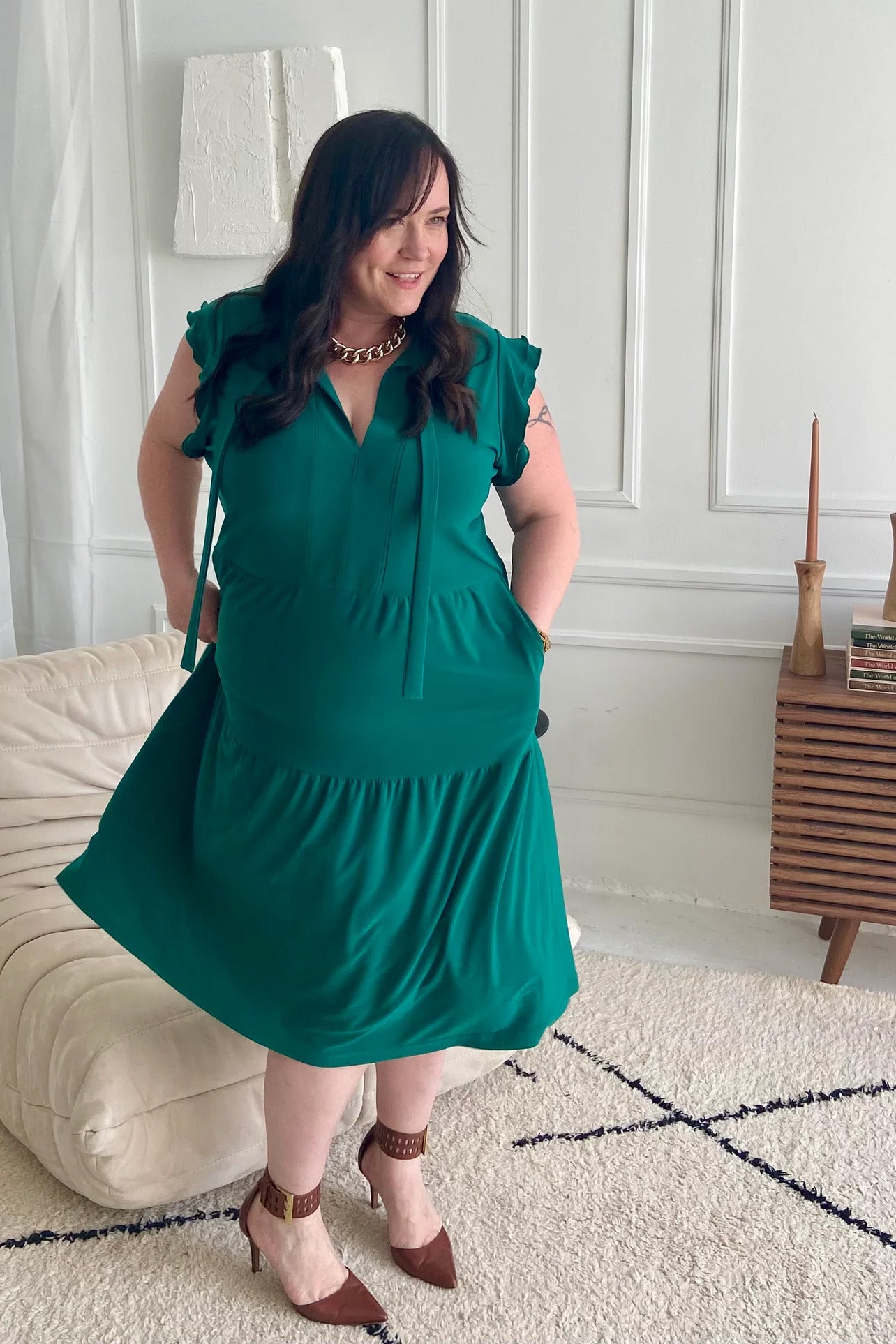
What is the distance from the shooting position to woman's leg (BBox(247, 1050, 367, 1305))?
155 cm

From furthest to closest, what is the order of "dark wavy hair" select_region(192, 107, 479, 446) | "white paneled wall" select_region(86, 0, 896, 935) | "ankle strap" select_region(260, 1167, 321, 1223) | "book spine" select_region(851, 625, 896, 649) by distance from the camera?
"white paneled wall" select_region(86, 0, 896, 935), "book spine" select_region(851, 625, 896, 649), "ankle strap" select_region(260, 1167, 321, 1223), "dark wavy hair" select_region(192, 107, 479, 446)

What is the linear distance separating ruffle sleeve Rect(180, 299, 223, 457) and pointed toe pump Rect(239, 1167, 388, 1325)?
997mm

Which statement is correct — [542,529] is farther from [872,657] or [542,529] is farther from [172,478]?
[872,657]

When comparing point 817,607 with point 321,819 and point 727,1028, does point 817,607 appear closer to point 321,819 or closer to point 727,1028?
point 727,1028

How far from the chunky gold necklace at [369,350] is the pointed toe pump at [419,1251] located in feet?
3.41

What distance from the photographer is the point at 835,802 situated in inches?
94.1

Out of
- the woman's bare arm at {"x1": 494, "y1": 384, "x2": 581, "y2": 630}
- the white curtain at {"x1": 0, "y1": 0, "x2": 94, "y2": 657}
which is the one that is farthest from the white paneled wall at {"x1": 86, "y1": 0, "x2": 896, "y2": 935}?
the woman's bare arm at {"x1": 494, "y1": 384, "x2": 581, "y2": 630}

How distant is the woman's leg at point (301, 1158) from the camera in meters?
1.55

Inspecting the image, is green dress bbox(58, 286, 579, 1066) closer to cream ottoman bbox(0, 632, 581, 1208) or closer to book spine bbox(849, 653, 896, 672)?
cream ottoman bbox(0, 632, 581, 1208)

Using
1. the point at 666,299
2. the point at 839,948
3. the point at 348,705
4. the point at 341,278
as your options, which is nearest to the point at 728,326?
the point at 666,299

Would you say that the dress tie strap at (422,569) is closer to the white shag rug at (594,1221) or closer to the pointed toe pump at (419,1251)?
the pointed toe pump at (419,1251)

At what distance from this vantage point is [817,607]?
2465 millimetres

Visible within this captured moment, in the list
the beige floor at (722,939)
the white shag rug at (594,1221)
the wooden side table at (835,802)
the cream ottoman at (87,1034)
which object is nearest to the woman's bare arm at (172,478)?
the cream ottoman at (87,1034)

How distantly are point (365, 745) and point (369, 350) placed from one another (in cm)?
48
